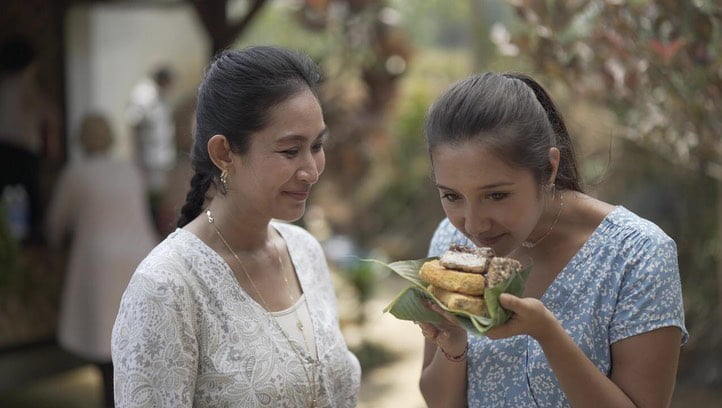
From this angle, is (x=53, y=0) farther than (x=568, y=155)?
Yes

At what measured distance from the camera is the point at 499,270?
1.85 meters

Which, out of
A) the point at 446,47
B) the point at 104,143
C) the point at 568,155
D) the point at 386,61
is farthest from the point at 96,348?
the point at 446,47

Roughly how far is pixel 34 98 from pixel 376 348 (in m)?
3.45

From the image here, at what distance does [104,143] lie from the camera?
5910 mm

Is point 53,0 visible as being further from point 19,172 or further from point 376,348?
point 376,348

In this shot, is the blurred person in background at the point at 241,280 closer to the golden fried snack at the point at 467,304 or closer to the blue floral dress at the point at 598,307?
the blue floral dress at the point at 598,307

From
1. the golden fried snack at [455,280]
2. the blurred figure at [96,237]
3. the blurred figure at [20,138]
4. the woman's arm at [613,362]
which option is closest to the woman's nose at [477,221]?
the golden fried snack at [455,280]

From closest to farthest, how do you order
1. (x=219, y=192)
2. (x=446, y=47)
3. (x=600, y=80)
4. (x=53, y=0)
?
(x=219, y=192)
(x=600, y=80)
(x=53, y=0)
(x=446, y=47)

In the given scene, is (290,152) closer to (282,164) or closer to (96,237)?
(282,164)

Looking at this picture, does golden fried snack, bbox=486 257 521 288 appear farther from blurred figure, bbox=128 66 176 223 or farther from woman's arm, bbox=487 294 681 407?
blurred figure, bbox=128 66 176 223

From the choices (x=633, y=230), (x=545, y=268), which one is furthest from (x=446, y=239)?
(x=633, y=230)

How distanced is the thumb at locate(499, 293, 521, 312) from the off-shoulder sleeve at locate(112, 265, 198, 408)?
769 mm

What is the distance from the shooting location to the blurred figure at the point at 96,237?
19.0ft

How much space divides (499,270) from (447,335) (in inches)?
10.2
